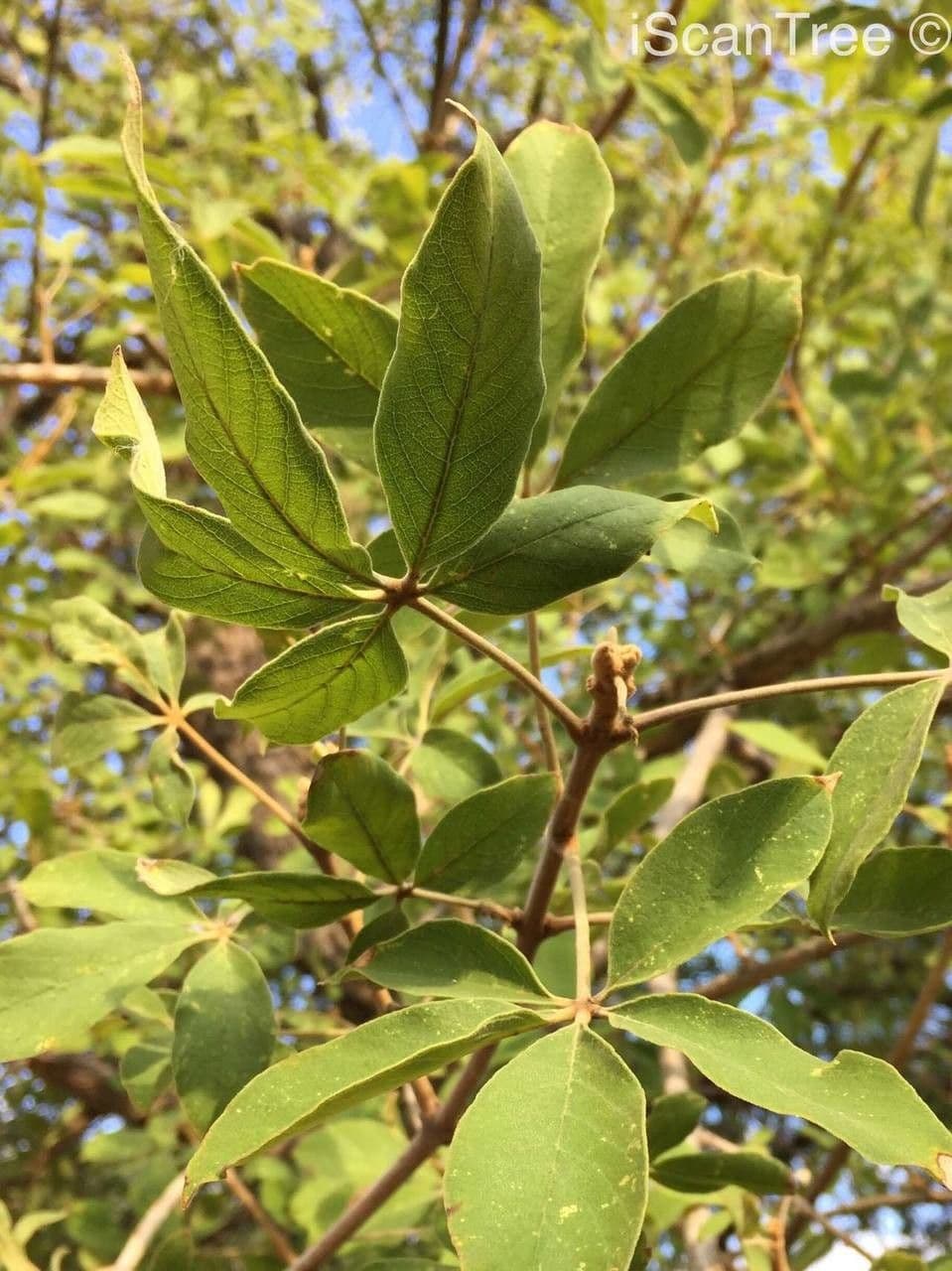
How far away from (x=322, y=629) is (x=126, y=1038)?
94cm

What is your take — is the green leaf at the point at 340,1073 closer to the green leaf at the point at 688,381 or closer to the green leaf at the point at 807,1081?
the green leaf at the point at 807,1081

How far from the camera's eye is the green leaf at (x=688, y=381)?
19.7 inches

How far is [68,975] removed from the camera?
1.72ft

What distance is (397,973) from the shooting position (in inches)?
17.6

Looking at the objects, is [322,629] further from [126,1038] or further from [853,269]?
[853,269]

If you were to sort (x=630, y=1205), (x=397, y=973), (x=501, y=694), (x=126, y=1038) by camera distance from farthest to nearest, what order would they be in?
(x=501, y=694), (x=126, y=1038), (x=397, y=973), (x=630, y=1205)

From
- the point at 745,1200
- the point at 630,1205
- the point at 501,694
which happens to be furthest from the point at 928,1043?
the point at 630,1205

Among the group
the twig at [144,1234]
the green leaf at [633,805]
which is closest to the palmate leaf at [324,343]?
the green leaf at [633,805]

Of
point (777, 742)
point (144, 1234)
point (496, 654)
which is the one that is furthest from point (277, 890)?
point (777, 742)

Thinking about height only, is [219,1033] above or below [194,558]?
below

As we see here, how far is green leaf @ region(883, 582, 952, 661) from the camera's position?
505 millimetres

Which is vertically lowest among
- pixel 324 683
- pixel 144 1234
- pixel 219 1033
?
pixel 144 1234

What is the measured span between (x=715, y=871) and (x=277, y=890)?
0.65ft

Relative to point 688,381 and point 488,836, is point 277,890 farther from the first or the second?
point 688,381
